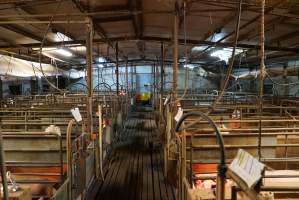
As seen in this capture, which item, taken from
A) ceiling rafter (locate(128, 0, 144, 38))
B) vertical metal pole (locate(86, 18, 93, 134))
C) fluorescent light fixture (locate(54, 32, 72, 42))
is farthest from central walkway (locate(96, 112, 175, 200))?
fluorescent light fixture (locate(54, 32, 72, 42))

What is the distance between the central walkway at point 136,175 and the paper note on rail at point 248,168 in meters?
3.00

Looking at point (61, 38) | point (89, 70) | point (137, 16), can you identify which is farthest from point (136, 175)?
point (61, 38)

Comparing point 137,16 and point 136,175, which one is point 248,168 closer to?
point 136,175

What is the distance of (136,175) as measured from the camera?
16.4 feet

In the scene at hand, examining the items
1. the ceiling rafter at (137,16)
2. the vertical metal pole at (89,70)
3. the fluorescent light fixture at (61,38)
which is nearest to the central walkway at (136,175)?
the vertical metal pole at (89,70)

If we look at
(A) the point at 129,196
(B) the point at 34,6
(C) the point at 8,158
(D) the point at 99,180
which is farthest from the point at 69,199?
(B) the point at 34,6

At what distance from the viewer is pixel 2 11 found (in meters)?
4.27

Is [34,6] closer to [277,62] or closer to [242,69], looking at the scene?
[277,62]

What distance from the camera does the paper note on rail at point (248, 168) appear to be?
38.7 inches

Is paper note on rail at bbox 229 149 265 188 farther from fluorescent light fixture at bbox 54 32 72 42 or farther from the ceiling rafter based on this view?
fluorescent light fixture at bbox 54 32 72 42

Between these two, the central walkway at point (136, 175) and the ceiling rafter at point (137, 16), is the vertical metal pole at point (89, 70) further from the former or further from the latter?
the central walkway at point (136, 175)

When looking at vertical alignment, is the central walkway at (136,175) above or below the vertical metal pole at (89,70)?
below

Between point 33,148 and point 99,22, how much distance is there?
9.72ft

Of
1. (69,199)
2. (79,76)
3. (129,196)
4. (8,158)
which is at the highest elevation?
(79,76)
